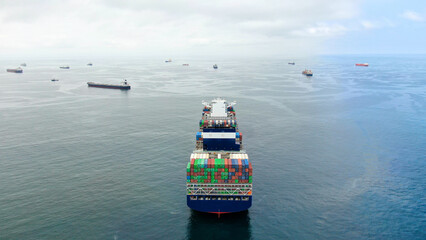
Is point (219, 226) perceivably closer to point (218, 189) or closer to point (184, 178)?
point (218, 189)

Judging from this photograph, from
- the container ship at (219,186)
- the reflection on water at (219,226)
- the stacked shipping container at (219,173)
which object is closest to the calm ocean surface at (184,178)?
the reflection on water at (219,226)

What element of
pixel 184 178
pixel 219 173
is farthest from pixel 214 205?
pixel 184 178

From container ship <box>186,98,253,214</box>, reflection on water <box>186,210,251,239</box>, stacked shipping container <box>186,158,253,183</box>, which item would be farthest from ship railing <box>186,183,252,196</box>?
reflection on water <box>186,210,251,239</box>

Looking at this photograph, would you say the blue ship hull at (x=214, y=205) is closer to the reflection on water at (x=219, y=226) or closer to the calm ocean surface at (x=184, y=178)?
the reflection on water at (x=219, y=226)

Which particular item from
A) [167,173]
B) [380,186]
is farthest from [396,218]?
[167,173]

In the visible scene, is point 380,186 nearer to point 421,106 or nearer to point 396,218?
point 396,218

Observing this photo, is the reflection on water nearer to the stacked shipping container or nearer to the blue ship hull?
the blue ship hull

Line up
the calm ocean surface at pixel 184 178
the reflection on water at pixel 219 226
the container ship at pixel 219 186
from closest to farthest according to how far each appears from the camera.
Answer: the reflection on water at pixel 219 226 → the calm ocean surface at pixel 184 178 → the container ship at pixel 219 186
